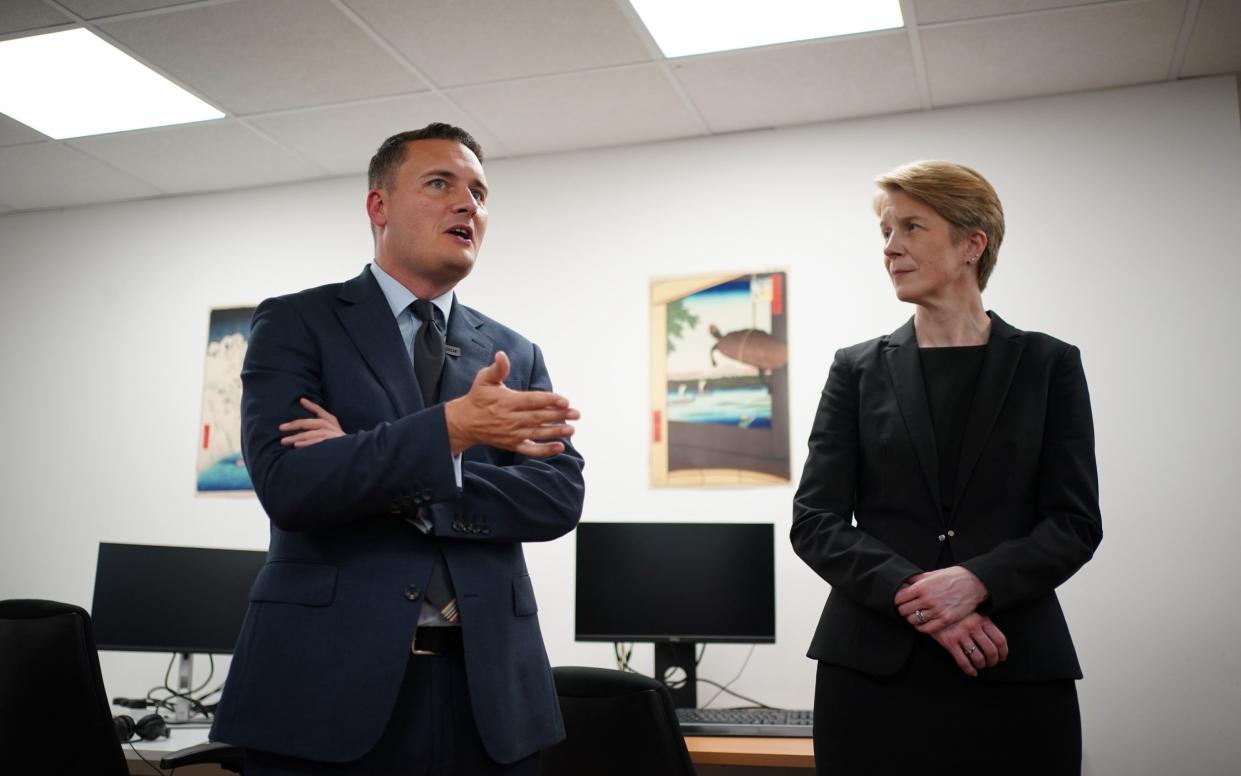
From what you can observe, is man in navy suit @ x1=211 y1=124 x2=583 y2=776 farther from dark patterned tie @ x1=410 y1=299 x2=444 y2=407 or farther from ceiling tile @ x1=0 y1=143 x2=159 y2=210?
ceiling tile @ x1=0 y1=143 x2=159 y2=210

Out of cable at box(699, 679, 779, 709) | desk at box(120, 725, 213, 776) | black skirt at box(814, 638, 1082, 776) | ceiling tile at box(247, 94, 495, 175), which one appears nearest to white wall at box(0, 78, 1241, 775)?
cable at box(699, 679, 779, 709)

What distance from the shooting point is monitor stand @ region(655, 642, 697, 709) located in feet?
11.3

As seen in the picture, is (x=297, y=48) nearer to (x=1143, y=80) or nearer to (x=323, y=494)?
(x=323, y=494)

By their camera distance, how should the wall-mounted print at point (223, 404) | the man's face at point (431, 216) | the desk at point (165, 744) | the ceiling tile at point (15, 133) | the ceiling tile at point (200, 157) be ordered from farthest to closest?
the wall-mounted print at point (223, 404)
the ceiling tile at point (200, 157)
the ceiling tile at point (15, 133)
the desk at point (165, 744)
the man's face at point (431, 216)

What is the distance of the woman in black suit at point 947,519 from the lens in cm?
165

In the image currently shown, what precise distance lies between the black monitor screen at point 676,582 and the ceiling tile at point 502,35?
5.20 feet

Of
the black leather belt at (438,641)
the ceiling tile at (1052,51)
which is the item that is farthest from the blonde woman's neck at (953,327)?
the ceiling tile at (1052,51)

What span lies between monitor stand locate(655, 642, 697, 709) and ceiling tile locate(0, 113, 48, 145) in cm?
315

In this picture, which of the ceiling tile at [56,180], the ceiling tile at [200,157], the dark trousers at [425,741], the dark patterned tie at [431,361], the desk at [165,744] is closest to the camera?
the dark trousers at [425,741]

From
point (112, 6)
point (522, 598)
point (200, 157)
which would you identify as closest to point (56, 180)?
point (200, 157)

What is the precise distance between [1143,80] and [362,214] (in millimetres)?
3111

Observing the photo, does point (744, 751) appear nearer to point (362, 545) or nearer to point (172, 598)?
point (362, 545)

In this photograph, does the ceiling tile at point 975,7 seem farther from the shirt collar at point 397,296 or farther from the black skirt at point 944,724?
the black skirt at point 944,724

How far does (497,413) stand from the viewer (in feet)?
4.60
